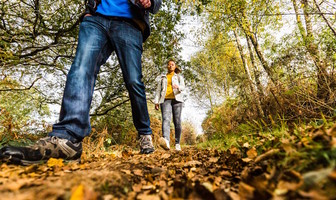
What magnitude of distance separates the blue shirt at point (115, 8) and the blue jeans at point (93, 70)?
7 cm

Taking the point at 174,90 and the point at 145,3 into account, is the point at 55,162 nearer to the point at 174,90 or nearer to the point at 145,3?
the point at 145,3

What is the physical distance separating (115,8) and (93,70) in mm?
753

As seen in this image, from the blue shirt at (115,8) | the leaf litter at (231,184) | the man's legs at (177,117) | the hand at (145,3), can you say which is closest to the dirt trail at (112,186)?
the leaf litter at (231,184)

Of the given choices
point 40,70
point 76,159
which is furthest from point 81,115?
point 40,70

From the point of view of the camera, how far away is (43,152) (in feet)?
4.13

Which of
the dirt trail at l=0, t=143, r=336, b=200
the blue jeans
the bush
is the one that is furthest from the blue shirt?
the bush

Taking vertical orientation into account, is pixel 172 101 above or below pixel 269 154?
above

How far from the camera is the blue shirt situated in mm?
2022

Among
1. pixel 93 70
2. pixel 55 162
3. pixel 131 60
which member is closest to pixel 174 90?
pixel 131 60

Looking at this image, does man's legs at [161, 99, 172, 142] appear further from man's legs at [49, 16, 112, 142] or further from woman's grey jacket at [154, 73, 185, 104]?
man's legs at [49, 16, 112, 142]

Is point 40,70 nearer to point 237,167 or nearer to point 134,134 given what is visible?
point 134,134

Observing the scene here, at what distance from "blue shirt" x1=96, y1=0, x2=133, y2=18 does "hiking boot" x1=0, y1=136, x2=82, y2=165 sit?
4.48 feet

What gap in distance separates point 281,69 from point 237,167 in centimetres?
410

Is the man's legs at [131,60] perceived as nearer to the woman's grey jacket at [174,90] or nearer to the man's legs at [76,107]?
the man's legs at [76,107]
